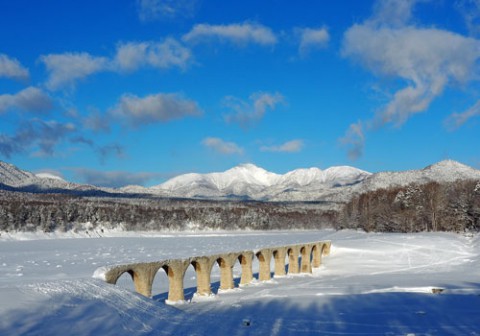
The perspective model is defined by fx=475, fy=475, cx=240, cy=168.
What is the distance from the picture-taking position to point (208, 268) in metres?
29.6

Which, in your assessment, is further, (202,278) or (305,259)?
(305,259)

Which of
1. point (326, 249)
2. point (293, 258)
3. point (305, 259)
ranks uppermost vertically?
point (326, 249)

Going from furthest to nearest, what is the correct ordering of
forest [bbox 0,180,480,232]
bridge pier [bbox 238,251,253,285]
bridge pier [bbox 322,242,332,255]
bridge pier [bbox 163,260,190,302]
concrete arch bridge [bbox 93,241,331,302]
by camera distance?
forest [bbox 0,180,480,232] < bridge pier [bbox 322,242,332,255] < bridge pier [bbox 238,251,253,285] < bridge pier [bbox 163,260,190,302] < concrete arch bridge [bbox 93,241,331,302]

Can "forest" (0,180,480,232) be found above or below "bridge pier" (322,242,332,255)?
above

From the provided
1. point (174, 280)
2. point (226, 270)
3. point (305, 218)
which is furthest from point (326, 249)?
point (305, 218)

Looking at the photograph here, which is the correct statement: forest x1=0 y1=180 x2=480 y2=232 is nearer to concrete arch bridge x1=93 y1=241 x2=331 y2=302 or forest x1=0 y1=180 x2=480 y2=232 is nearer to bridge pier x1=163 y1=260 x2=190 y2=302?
concrete arch bridge x1=93 y1=241 x2=331 y2=302

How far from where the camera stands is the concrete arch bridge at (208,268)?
23.2 m

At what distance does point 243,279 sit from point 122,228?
256 ft

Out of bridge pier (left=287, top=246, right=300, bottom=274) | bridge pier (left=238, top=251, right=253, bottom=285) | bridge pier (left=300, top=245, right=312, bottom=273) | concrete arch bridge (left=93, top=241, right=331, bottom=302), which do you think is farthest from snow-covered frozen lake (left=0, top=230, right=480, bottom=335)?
bridge pier (left=300, top=245, right=312, bottom=273)

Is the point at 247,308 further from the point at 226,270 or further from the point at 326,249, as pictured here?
the point at 326,249

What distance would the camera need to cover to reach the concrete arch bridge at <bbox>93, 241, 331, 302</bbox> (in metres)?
23.2

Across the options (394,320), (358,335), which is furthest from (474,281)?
(358,335)

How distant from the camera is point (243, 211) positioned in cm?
14100

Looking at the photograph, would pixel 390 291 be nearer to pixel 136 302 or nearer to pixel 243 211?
pixel 136 302
